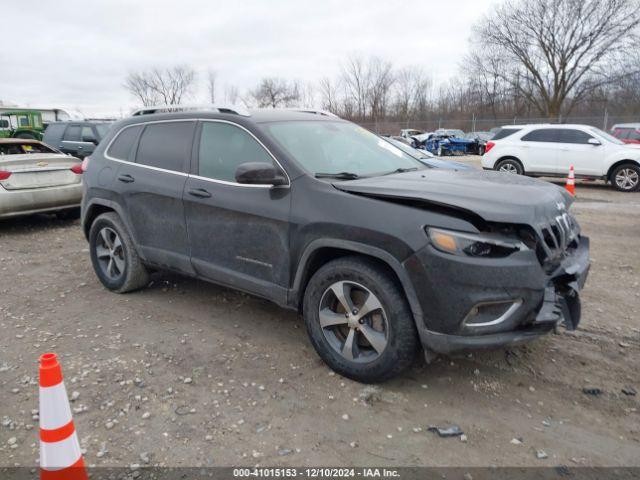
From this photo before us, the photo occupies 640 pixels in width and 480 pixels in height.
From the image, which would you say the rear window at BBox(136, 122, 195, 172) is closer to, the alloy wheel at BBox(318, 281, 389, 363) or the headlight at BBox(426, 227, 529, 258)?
the alloy wheel at BBox(318, 281, 389, 363)

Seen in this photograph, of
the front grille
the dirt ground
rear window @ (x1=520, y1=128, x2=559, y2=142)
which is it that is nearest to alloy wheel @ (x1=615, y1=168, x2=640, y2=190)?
rear window @ (x1=520, y1=128, x2=559, y2=142)

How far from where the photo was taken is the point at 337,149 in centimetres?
389

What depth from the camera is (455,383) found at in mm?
3256

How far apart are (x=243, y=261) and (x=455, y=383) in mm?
1714

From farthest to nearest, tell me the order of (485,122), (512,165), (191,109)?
1. (485,122)
2. (512,165)
3. (191,109)

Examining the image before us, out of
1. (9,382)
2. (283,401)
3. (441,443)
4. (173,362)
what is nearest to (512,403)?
(441,443)

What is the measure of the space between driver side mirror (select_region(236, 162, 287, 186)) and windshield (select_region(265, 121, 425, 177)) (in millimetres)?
254

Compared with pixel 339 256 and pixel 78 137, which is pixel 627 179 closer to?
pixel 339 256

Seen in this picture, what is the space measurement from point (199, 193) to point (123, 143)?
4.61 ft

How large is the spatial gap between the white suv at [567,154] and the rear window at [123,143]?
1112 cm

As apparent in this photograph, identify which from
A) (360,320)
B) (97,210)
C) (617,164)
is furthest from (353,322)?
(617,164)

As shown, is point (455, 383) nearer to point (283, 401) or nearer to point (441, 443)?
point (441, 443)

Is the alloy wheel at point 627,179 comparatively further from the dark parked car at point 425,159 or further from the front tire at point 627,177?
the dark parked car at point 425,159

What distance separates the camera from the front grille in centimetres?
285
